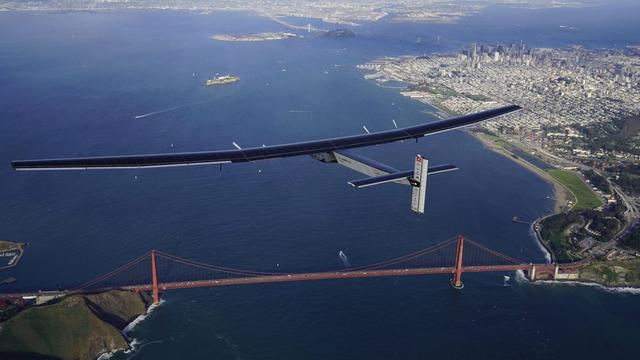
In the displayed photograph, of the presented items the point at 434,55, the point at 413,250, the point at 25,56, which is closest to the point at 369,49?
the point at 434,55

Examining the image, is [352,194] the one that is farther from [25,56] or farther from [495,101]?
[25,56]

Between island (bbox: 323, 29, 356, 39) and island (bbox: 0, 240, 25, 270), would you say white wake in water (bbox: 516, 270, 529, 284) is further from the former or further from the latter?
island (bbox: 323, 29, 356, 39)

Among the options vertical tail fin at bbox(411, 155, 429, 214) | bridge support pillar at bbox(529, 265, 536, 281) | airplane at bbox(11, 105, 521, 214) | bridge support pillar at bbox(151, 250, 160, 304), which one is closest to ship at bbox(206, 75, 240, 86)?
bridge support pillar at bbox(151, 250, 160, 304)

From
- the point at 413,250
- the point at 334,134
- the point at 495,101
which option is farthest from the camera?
the point at 495,101

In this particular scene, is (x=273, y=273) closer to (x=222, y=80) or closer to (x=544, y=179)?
(x=544, y=179)

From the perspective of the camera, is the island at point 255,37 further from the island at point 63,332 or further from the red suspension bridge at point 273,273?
the island at point 63,332

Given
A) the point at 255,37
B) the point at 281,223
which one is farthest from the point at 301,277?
the point at 255,37
